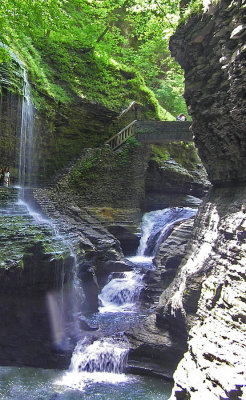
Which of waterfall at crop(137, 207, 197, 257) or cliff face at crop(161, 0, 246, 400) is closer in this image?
cliff face at crop(161, 0, 246, 400)

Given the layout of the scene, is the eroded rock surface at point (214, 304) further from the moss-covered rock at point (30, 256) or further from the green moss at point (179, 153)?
the green moss at point (179, 153)

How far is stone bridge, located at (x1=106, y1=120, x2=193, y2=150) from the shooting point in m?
18.6

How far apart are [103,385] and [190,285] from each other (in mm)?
3092

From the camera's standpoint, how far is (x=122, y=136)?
20734 mm

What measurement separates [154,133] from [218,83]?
1125 cm

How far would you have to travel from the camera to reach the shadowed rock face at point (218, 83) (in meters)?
7.36

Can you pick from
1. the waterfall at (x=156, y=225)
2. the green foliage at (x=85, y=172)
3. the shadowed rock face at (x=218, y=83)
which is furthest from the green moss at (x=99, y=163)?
the shadowed rock face at (x=218, y=83)

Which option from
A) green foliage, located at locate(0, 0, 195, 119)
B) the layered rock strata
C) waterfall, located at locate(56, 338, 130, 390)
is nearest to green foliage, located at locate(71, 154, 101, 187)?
green foliage, located at locate(0, 0, 195, 119)

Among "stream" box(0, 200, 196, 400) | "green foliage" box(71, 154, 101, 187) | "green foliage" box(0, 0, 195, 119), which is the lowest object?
"stream" box(0, 200, 196, 400)

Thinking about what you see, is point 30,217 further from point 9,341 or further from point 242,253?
point 242,253

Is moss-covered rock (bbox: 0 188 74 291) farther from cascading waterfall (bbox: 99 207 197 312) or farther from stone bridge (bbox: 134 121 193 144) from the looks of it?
stone bridge (bbox: 134 121 193 144)

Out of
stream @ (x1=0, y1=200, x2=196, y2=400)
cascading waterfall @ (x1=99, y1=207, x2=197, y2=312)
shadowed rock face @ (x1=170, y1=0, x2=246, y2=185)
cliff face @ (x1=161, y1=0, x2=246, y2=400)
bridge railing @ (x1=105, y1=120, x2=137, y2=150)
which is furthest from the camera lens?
bridge railing @ (x1=105, y1=120, x2=137, y2=150)

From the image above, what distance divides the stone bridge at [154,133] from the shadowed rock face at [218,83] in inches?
328

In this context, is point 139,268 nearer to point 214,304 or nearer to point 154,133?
point 214,304
